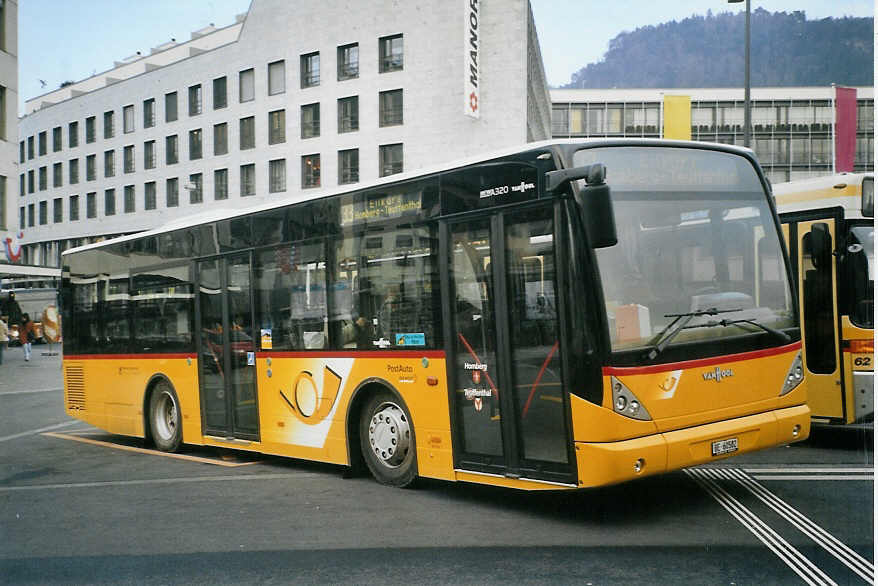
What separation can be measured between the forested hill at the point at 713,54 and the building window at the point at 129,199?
49.8 m

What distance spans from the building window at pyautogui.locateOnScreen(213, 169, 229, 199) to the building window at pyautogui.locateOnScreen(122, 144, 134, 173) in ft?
21.2

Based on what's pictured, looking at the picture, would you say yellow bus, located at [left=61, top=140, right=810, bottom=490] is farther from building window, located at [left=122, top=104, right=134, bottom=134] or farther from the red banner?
building window, located at [left=122, top=104, right=134, bottom=134]

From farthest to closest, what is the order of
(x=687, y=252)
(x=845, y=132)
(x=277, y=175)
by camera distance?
1. (x=277, y=175)
2. (x=845, y=132)
3. (x=687, y=252)

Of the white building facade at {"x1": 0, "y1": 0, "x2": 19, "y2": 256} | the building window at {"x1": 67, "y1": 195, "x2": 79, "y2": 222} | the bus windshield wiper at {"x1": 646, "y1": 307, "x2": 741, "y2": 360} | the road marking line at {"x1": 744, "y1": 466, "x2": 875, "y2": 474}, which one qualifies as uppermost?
the building window at {"x1": 67, "y1": 195, "x2": 79, "y2": 222}

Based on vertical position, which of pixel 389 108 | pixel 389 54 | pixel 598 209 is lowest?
pixel 598 209

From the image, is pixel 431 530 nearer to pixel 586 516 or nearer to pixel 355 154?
pixel 586 516

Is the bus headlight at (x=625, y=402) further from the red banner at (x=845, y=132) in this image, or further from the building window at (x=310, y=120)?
the building window at (x=310, y=120)

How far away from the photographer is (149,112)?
173 ft

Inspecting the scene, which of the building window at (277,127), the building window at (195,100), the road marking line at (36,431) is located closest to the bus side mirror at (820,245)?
the road marking line at (36,431)

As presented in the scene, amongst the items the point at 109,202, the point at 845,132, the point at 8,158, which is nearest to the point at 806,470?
the point at 845,132

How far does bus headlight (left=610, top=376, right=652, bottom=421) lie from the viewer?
261 inches

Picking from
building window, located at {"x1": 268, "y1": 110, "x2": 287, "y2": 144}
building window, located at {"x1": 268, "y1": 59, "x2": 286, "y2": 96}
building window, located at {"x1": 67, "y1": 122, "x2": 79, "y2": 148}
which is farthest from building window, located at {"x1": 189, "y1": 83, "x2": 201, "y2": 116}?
building window, located at {"x1": 67, "y1": 122, "x2": 79, "y2": 148}

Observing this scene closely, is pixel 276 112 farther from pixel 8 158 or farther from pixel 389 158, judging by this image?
pixel 8 158

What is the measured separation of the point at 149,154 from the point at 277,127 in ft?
33.9
